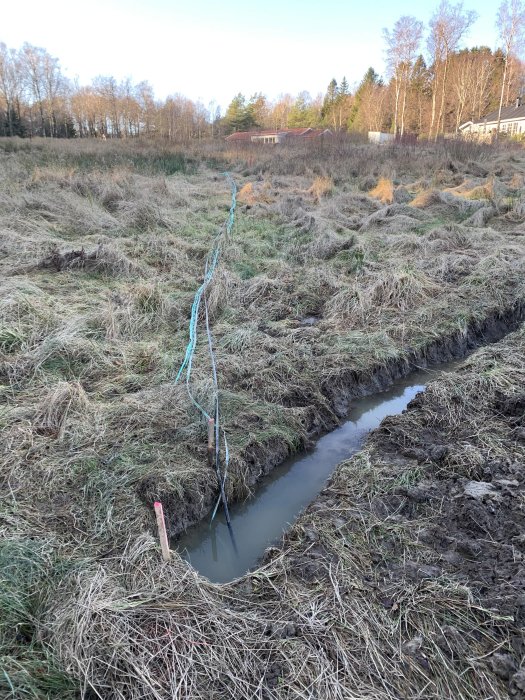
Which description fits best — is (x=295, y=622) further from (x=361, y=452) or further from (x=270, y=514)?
(x=361, y=452)

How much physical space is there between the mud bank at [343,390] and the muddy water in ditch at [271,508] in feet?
0.29

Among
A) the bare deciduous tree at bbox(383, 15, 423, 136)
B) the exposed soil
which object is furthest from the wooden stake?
the bare deciduous tree at bbox(383, 15, 423, 136)

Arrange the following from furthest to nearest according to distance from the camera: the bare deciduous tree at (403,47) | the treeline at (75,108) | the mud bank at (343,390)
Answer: the treeline at (75,108) → the bare deciduous tree at (403,47) → the mud bank at (343,390)

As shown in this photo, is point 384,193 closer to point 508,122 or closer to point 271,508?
point 271,508

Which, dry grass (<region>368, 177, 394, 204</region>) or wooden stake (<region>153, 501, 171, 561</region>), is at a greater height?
dry grass (<region>368, 177, 394, 204</region>)

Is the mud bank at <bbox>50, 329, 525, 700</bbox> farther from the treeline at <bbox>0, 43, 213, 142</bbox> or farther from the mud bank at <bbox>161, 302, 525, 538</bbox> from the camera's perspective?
the treeline at <bbox>0, 43, 213, 142</bbox>

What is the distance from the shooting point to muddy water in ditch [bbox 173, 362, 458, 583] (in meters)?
3.17

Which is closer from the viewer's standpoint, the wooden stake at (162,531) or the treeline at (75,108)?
the wooden stake at (162,531)

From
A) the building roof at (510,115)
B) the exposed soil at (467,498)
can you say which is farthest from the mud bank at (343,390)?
the building roof at (510,115)

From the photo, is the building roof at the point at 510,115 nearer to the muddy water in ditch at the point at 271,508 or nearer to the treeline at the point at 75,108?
the treeline at the point at 75,108

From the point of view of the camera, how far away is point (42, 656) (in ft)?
7.16

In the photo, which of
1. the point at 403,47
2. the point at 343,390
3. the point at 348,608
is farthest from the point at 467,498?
the point at 403,47

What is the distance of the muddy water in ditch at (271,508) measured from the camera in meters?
3.17

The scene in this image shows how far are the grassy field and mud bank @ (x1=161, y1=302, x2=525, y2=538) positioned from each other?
24 millimetres
